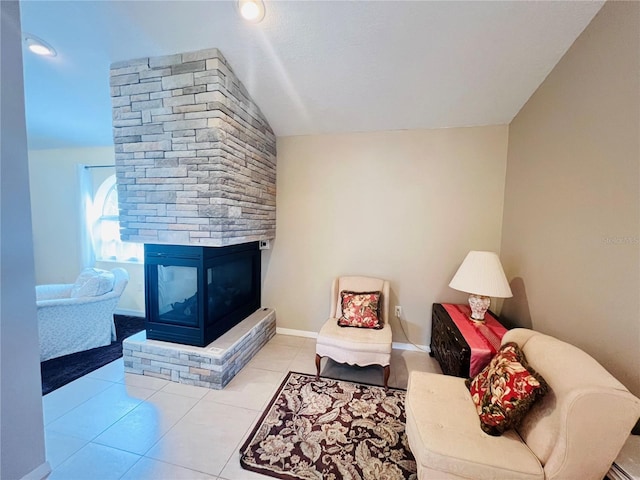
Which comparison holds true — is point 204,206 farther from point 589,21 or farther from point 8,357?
point 589,21

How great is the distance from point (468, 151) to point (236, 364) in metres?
3.15

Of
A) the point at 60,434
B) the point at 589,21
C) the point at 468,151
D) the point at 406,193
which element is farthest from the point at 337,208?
the point at 60,434

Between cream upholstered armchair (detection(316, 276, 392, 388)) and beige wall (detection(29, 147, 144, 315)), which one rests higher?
beige wall (detection(29, 147, 144, 315))

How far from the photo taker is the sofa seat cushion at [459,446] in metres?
1.06

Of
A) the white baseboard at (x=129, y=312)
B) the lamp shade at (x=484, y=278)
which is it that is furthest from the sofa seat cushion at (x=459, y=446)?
the white baseboard at (x=129, y=312)

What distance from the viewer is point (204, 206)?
81.2 inches

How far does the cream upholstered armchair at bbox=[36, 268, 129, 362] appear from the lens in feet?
8.34

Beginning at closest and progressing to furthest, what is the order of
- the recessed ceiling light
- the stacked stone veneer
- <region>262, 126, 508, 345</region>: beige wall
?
1. the recessed ceiling light
2. the stacked stone veneer
3. <region>262, 126, 508, 345</region>: beige wall

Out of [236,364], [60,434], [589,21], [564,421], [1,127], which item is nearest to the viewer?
[1,127]

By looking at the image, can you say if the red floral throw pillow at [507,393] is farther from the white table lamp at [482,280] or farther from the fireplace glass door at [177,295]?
the fireplace glass door at [177,295]

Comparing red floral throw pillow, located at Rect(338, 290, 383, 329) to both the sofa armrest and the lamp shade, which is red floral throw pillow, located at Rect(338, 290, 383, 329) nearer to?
the lamp shade

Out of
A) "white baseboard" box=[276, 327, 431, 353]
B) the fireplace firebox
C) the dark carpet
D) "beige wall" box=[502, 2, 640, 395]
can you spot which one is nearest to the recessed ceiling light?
the fireplace firebox

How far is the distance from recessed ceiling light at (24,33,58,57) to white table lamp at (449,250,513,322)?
3.88 m

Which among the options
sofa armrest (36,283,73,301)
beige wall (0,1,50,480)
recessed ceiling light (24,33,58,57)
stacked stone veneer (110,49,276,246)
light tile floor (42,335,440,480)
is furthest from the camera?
sofa armrest (36,283,73,301)
